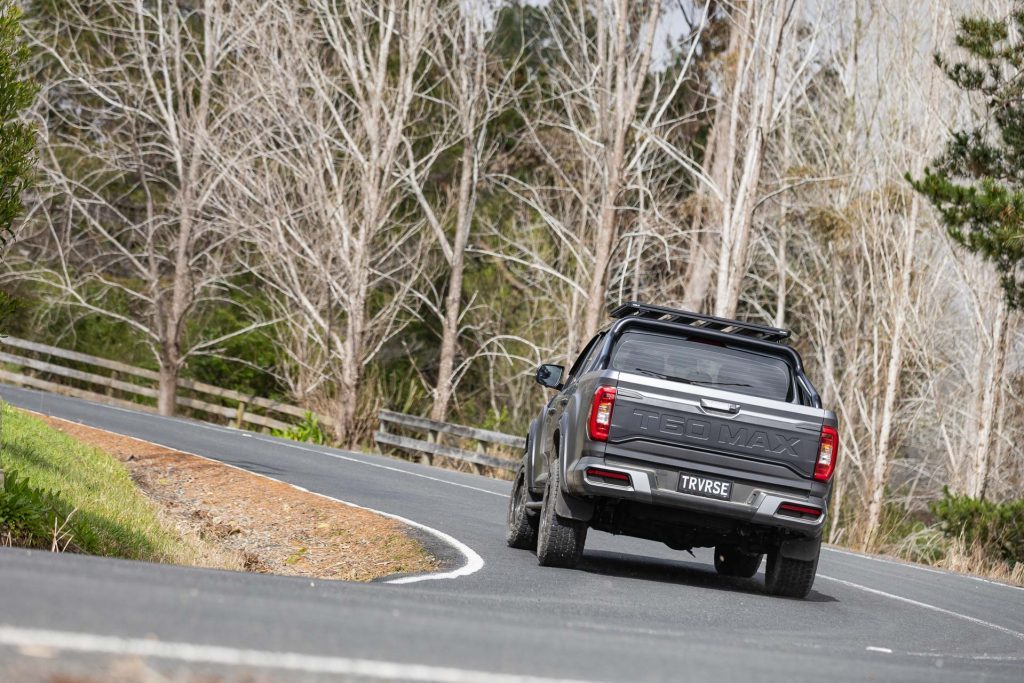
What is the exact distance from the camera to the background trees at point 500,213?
30.9 meters

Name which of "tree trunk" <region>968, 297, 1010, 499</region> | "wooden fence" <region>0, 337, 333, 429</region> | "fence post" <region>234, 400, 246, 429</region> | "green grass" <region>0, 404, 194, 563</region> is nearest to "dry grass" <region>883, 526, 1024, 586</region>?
"tree trunk" <region>968, 297, 1010, 499</region>

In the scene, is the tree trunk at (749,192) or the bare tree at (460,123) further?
the bare tree at (460,123)

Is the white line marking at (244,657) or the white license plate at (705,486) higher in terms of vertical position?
the white license plate at (705,486)

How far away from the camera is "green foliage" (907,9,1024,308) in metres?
16.6

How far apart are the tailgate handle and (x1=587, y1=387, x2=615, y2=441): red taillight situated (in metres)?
0.71

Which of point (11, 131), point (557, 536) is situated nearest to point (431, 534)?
point (557, 536)

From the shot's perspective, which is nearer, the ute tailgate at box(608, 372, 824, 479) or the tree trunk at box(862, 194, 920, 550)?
the ute tailgate at box(608, 372, 824, 479)

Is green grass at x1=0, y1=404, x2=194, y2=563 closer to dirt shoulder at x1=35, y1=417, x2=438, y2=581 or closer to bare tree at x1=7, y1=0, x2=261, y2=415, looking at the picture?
dirt shoulder at x1=35, y1=417, x2=438, y2=581

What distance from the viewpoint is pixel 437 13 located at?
3312cm

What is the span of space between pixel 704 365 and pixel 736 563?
285cm

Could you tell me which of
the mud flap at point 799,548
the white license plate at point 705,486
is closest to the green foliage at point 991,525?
the mud flap at point 799,548

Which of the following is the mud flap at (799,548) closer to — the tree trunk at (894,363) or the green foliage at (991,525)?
the green foliage at (991,525)

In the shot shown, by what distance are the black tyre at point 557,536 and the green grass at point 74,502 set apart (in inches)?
122

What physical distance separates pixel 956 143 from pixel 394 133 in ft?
49.7
